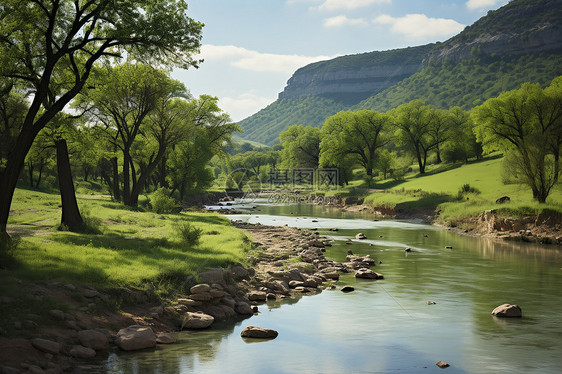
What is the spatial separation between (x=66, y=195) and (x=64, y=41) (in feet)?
26.5

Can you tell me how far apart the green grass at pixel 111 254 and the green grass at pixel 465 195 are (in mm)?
25724

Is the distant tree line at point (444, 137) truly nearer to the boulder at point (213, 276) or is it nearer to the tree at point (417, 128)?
the tree at point (417, 128)

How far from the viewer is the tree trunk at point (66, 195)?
22.8 m

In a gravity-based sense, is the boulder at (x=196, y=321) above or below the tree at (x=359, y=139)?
below

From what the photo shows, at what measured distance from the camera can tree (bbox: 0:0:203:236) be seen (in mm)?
17359

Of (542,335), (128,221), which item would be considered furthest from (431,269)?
(128,221)

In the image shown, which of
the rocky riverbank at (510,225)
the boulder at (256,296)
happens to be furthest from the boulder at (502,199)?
the boulder at (256,296)

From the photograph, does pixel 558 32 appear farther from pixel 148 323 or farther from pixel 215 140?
pixel 148 323

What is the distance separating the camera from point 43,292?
462 inches

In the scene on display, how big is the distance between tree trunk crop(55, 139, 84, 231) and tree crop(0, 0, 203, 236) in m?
2.98

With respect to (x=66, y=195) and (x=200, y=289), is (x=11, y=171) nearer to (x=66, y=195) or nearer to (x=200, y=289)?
(x=66, y=195)

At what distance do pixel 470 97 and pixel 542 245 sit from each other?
175 m

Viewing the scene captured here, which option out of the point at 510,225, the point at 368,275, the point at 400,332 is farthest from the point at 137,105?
the point at 510,225

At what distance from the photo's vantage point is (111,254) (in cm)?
1706
